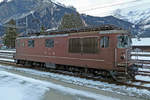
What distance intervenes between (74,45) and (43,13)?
114 metres

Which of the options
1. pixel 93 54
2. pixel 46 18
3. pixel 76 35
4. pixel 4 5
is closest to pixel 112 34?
pixel 93 54

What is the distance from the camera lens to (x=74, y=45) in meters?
11.7

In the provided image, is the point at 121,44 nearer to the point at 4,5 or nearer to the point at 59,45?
the point at 59,45

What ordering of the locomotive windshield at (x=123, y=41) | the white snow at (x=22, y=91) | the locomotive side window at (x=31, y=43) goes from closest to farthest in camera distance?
1. the white snow at (x=22, y=91)
2. the locomotive windshield at (x=123, y=41)
3. the locomotive side window at (x=31, y=43)

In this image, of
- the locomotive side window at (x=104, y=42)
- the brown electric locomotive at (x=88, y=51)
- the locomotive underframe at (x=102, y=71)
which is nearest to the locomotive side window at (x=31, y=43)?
the brown electric locomotive at (x=88, y=51)

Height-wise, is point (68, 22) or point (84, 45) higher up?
point (68, 22)

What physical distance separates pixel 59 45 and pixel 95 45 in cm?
357

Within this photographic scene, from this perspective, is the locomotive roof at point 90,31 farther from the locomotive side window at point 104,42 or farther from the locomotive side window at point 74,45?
the locomotive side window at point 74,45

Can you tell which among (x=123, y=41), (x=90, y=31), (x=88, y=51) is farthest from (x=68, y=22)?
(x=123, y=41)

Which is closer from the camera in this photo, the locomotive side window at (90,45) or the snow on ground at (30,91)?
the snow on ground at (30,91)

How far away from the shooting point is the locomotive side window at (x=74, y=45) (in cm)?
1137

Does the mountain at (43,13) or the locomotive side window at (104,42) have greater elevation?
the mountain at (43,13)

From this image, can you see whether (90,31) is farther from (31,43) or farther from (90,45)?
(31,43)

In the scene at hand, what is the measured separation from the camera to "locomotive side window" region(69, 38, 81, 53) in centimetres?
1137
